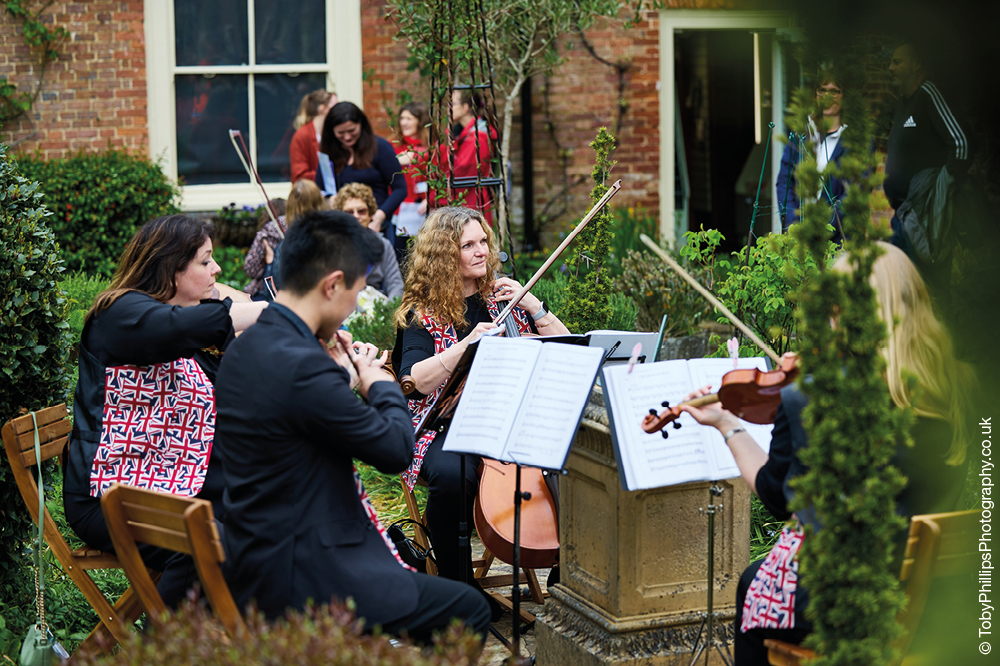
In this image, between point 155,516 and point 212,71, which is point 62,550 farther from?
point 212,71

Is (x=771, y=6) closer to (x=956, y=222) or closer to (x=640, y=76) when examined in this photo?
(x=956, y=222)

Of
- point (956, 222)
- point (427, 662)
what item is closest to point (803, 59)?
point (956, 222)

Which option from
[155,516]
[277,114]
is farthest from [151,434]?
[277,114]

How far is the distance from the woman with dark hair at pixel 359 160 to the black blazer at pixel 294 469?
4.54m

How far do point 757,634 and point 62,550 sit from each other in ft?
6.48

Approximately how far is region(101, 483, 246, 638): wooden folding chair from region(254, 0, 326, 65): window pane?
6.64m

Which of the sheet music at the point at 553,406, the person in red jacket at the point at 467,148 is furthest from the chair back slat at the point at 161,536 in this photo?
the person in red jacket at the point at 467,148

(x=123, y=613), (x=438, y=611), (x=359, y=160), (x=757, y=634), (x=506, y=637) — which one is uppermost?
(x=359, y=160)

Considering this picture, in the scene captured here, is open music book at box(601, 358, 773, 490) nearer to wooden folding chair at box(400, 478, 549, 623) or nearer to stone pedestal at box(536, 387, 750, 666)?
stone pedestal at box(536, 387, 750, 666)

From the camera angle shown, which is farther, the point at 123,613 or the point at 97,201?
the point at 97,201

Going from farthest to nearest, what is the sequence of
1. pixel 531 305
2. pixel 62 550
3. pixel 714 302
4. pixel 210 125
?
1. pixel 210 125
2. pixel 531 305
3. pixel 62 550
4. pixel 714 302

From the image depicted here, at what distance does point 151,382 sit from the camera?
291 cm

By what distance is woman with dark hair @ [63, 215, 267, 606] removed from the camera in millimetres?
2803

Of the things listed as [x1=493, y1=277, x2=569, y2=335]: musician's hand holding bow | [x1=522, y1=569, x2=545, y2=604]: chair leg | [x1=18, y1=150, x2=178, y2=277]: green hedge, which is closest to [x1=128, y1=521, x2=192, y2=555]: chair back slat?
[x1=522, y1=569, x2=545, y2=604]: chair leg
